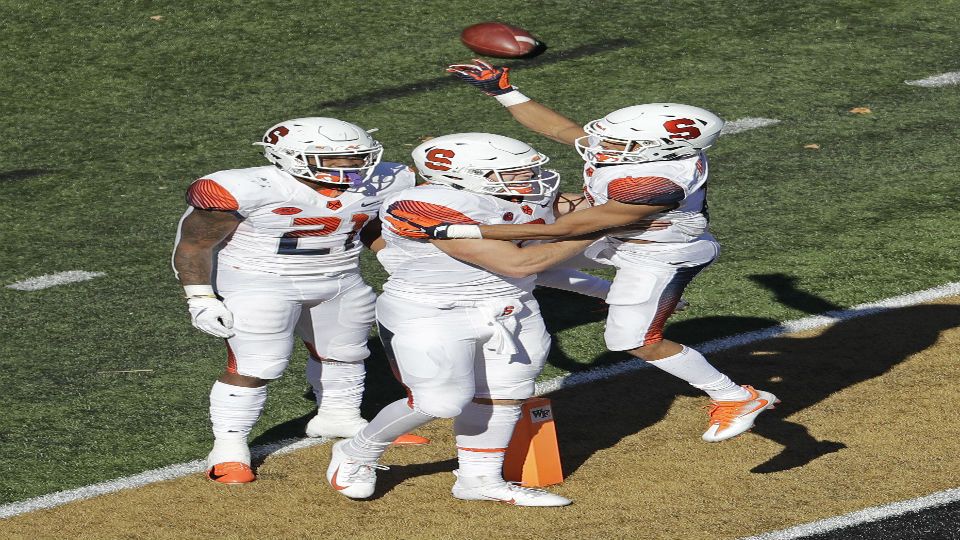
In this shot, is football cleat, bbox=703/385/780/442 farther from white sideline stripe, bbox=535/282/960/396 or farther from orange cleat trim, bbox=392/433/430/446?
orange cleat trim, bbox=392/433/430/446

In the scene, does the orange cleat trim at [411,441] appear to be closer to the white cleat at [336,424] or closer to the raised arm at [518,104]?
the white cleat at [336,424]

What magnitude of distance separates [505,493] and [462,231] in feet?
3.97

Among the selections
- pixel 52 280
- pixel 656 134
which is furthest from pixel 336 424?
pixel 52 280

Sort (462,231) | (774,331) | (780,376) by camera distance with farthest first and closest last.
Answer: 1. (774,331)
2. (780,376)
3. (462,231)

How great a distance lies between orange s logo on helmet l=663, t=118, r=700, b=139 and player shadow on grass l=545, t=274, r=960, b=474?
58.5 inches

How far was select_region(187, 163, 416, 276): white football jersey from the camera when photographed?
21.8ft

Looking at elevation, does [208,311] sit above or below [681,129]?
below

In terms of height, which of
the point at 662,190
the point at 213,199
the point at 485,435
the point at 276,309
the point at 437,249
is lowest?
the point at 485,435

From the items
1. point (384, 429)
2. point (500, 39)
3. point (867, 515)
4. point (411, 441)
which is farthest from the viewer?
point (500, 39)

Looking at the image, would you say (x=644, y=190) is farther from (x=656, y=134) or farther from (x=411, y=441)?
(x=411, y=441)

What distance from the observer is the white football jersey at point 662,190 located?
260 inches

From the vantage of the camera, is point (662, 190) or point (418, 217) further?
point (662, 190)

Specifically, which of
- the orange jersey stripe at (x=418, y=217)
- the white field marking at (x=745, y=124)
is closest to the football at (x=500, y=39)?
the white field marking at (x=745, y=124)

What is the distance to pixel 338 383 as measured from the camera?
7.31 meters
